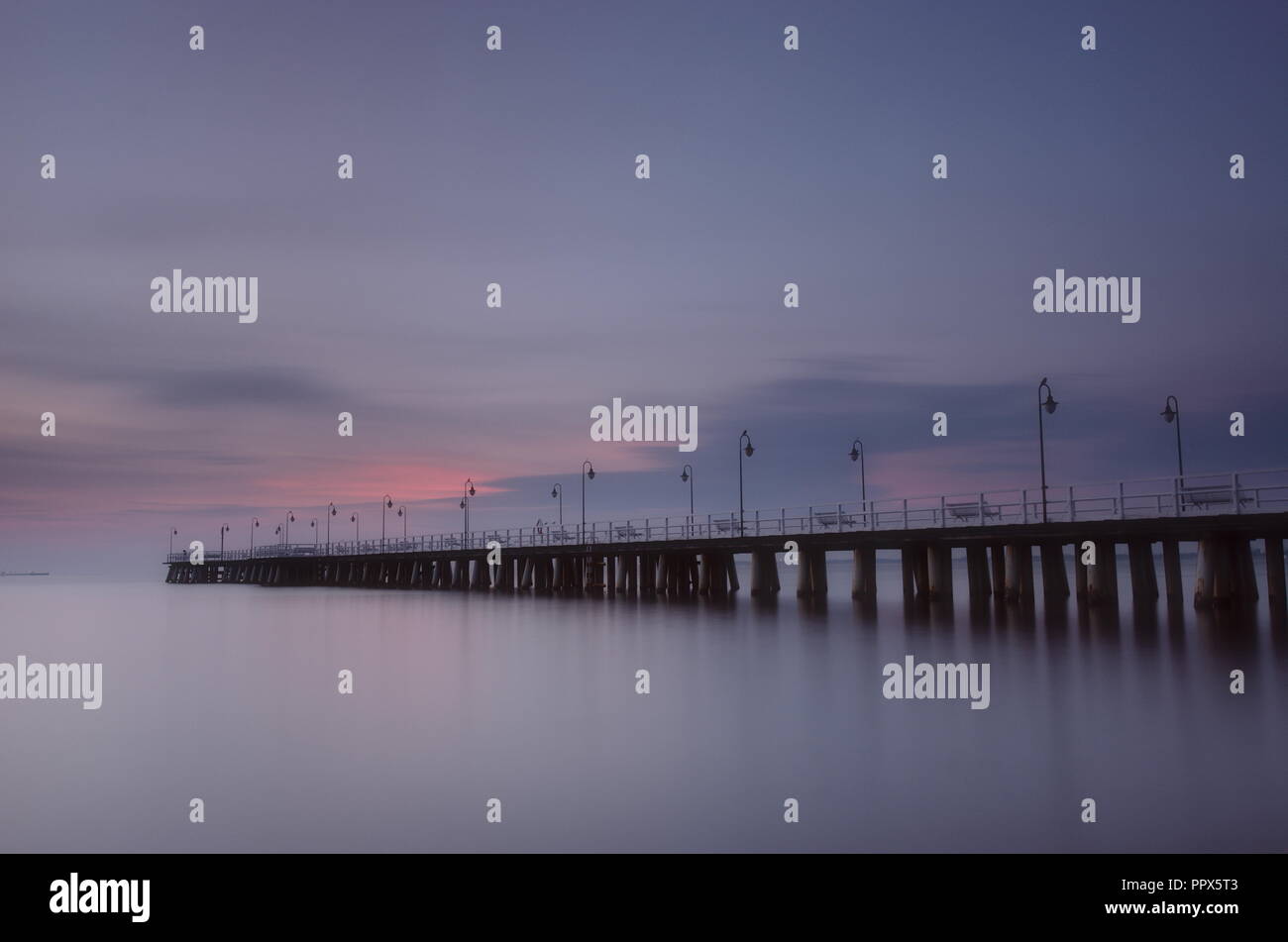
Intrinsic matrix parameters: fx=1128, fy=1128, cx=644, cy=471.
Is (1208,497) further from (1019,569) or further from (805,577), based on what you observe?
(805,577)

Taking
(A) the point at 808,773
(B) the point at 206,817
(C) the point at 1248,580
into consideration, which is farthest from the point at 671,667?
(C) the point at 1248,580

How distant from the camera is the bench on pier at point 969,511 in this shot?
117ft

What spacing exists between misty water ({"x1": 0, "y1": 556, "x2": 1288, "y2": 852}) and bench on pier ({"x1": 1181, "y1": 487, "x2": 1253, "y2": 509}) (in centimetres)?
322

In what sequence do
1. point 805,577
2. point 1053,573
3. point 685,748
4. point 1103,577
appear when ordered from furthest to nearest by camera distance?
point 805,577 → point 1053,573 → point 1103,577 → point 685,748

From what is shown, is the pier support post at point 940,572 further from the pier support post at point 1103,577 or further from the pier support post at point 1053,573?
the pier support post at point 1103,577

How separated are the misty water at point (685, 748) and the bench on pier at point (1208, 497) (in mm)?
3218

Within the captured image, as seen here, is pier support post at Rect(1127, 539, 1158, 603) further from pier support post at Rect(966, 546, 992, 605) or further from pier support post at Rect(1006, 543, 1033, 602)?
pier support post at Rect(966, 546, 992, 605)

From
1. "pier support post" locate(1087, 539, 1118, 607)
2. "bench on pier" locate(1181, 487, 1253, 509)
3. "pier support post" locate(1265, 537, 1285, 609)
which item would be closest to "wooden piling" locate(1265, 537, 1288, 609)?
"pier support post" locate(1265, 537, 1285, 609)

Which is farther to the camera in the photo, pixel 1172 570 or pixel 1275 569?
pixel 1172 570

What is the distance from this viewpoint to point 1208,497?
29844 millimetres

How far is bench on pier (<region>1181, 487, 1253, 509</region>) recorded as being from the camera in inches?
1154

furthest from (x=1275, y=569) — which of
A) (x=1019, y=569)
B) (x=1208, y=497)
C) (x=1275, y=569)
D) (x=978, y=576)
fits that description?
(x=978, y=576)

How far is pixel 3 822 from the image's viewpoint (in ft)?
41.2

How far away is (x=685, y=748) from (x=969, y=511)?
23534 millimetres
